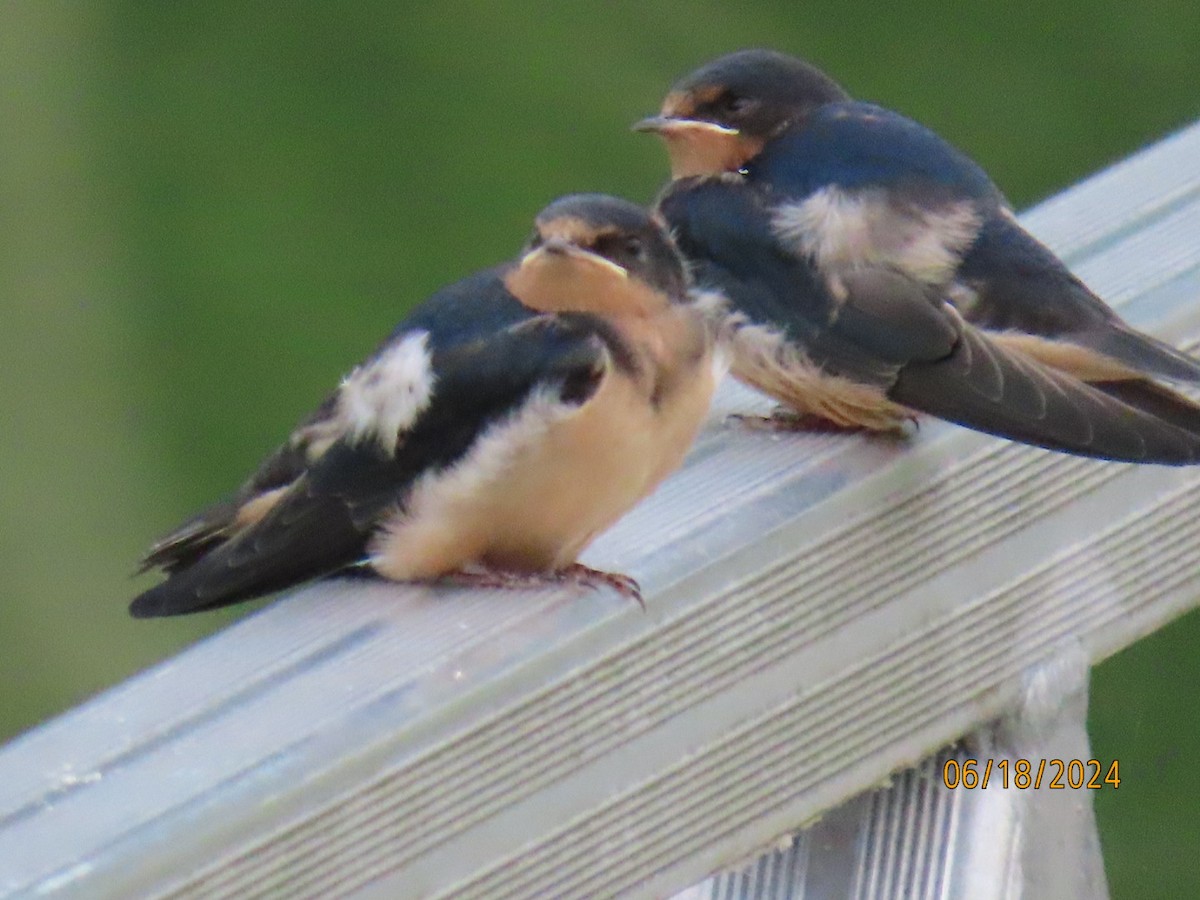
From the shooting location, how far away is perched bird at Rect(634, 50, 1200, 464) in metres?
1.46

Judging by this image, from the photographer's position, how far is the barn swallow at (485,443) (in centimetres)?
137

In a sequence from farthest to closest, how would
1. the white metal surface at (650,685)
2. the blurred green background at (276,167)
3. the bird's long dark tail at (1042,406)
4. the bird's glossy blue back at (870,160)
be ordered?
the blurred green background at (276,167) < the bird's glossy blue back at (870,160) < the bird's long dark tail at (1042,406) < the white metal surface at (650,685)

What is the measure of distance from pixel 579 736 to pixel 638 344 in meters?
0.53

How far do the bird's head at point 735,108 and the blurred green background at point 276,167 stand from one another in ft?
5.33

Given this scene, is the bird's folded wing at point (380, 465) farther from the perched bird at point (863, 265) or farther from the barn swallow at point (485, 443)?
the perched bird at point (863, 265)

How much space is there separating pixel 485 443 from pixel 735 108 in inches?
21.1

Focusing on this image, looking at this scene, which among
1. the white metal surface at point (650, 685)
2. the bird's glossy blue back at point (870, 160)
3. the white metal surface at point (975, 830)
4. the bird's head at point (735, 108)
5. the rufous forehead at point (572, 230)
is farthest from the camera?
the bird's head at point (735, 108)

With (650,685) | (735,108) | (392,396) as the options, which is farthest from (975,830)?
(735,108)

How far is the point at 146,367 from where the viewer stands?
409 centimetres

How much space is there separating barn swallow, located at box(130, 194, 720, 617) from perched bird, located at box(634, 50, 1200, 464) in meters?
0.10

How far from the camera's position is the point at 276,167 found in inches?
156

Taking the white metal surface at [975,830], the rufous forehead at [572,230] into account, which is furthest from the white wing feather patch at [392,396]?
the white metal surface at [975,830]

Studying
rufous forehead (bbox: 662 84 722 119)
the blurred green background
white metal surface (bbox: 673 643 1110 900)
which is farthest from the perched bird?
the blurred green background

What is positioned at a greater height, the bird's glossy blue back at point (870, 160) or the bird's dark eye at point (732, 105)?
the bird's dark eye at point (732, 105)
